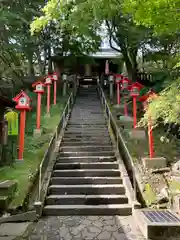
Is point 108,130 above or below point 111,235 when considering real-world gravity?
above

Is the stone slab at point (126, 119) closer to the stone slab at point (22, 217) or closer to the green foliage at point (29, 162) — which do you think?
the green foliage at point (29, 162)

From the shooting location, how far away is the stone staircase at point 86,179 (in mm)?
5965

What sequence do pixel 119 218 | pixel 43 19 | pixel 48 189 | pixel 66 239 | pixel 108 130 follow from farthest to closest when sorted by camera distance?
pixel 108 130 < pixel 43 19 < pixel 48 189 < pixel 119 218 < pixel 66 239

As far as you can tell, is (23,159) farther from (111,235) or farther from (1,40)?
(1,40)

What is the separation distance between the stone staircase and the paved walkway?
0.28 meters

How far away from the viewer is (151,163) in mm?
7422

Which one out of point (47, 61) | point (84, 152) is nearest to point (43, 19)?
point (84, 152)

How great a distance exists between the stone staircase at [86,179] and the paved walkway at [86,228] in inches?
10.9

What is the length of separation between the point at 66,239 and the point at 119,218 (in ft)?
5.03

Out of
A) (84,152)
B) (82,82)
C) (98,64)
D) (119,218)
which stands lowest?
(119,218)

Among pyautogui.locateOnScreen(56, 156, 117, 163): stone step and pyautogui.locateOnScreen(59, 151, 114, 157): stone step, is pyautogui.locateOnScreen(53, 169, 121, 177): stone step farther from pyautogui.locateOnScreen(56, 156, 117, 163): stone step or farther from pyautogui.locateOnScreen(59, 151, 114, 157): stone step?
pyautogui.locateOnScreen(59, 151, 114, 157): stone step

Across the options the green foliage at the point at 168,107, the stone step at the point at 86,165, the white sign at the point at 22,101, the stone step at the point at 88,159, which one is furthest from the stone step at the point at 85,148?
the green foliage at the point at 168,107

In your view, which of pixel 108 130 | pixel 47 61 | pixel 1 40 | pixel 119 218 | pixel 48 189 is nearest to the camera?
pixel 119 218

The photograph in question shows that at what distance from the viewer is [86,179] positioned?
7.11 m
